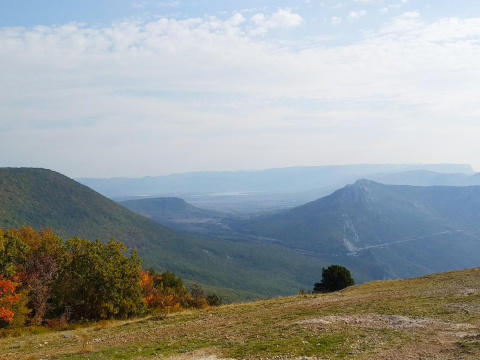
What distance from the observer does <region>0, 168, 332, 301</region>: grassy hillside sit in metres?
144

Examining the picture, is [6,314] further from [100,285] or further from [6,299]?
[100,285]

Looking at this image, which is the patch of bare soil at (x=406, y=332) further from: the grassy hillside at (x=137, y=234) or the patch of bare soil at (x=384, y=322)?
the grassy hillside at (x=137, y=234)

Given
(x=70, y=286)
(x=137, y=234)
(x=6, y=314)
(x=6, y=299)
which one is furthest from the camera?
(x=137, y=234)

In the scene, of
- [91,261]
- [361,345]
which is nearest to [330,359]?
[361,345]

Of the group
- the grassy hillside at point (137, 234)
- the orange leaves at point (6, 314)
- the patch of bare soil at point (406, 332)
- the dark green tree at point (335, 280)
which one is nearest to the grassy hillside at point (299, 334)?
the patch of bare soil at point (406, 332)

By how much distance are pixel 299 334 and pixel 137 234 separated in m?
157

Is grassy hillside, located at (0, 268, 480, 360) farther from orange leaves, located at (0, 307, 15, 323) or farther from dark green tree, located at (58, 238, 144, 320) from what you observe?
orange leaves, located at (0, 307, 15, 323)

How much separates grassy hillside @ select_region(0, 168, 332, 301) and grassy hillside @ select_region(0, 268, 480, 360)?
109034mm

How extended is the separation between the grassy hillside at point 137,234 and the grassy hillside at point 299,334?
358 ft

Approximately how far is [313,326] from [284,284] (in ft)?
474

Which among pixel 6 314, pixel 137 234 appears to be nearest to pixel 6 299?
pixel 6 314

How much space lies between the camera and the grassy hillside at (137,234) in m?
144

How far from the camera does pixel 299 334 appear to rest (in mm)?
18359

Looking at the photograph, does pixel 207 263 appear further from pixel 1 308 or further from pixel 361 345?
pixel 361 345
